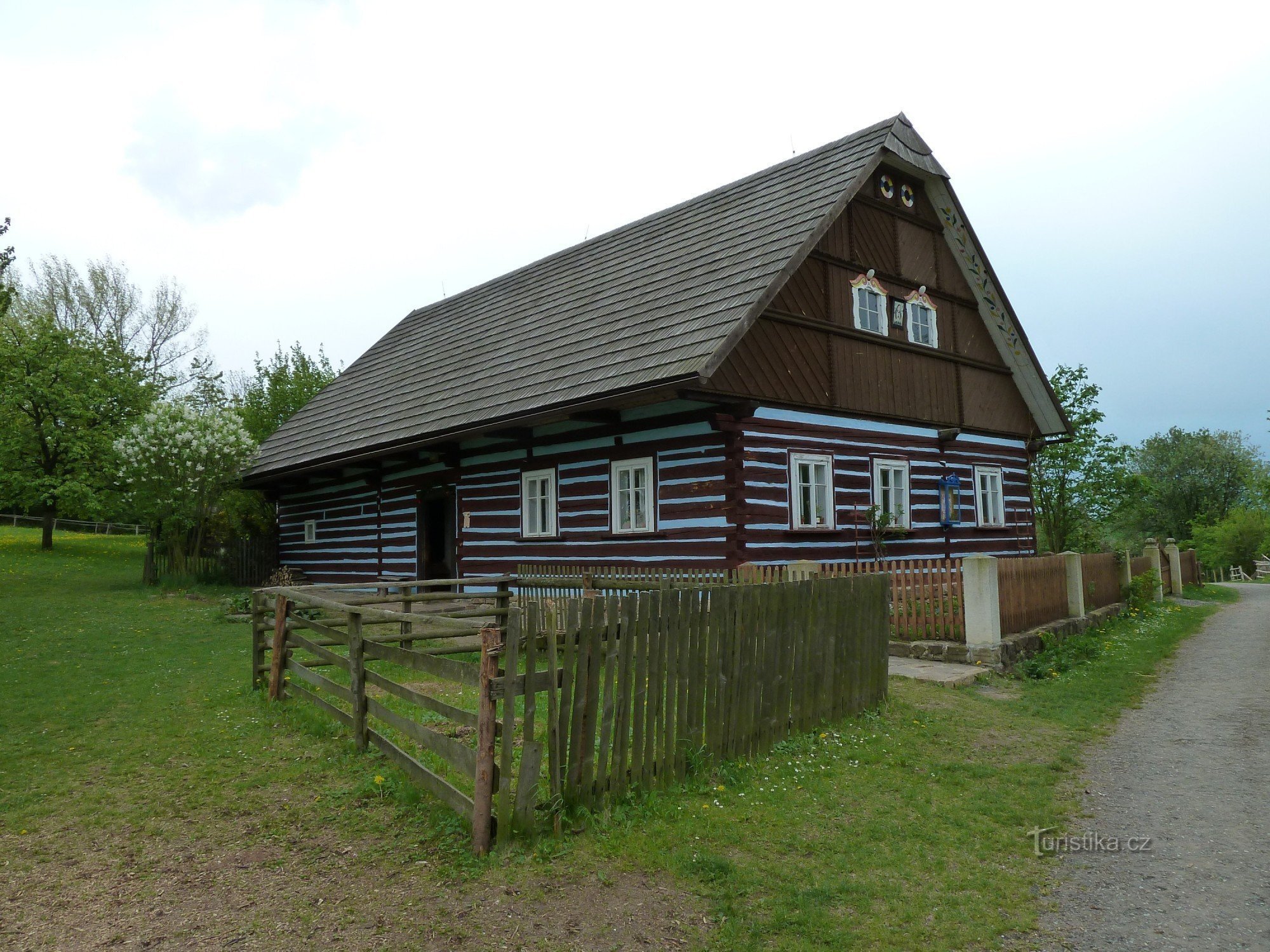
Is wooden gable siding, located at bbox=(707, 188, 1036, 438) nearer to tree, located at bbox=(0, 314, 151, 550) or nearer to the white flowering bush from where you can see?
the white flowering bush

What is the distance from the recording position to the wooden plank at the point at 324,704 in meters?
6.90

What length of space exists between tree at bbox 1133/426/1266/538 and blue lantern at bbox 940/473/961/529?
50.6m

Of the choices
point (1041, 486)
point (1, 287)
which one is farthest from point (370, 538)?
point (1041, 486)

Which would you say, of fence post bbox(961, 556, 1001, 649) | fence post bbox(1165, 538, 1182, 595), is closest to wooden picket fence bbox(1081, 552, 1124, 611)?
fence post bbox(961, 556, 1001, 649)

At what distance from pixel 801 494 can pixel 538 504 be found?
4.72 meters

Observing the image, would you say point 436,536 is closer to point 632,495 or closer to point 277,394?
point 632,495

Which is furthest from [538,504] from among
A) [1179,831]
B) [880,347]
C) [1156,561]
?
[1156,561]

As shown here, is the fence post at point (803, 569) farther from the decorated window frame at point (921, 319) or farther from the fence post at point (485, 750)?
the decorated window frame at point (921, 319)

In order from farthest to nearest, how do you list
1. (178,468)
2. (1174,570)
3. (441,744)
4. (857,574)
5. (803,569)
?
(1174,570), (178,468), (803,569), (857,574), (441,744)

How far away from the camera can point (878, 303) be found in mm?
15281

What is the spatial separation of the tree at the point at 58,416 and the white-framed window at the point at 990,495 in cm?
2415

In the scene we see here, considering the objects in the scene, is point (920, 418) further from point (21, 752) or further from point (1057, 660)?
point (21, 752)

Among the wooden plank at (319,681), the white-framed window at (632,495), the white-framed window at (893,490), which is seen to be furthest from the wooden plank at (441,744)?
the white-framed window at (893,490)

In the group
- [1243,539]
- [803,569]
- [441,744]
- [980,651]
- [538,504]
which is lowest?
[980,651]
